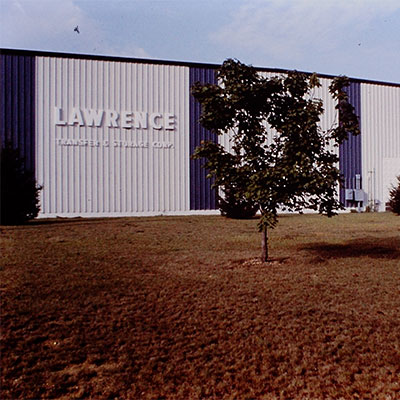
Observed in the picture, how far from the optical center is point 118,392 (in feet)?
11.8

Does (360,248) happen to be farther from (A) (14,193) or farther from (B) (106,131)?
(B) (106,131)

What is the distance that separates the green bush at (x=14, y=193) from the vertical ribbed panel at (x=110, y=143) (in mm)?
5301

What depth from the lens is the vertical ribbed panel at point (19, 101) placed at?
21750 mm

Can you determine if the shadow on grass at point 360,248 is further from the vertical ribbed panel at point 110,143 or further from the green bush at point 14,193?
the vertical ribbed panel at point 110,143

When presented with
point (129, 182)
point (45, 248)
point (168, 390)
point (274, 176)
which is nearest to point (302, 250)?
point (274, 176)

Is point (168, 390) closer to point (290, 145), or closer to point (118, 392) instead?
point (118, 392)

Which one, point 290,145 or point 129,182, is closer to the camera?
point 290,145

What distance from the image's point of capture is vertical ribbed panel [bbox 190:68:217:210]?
946 inches

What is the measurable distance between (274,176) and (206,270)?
236cm

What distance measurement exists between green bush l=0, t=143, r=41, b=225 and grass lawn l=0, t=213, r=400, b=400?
239 inches

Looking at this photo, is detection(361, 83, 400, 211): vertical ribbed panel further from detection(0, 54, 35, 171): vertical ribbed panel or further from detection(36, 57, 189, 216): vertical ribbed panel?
detection(0, 54, 35, 171): vertical ribbed panel

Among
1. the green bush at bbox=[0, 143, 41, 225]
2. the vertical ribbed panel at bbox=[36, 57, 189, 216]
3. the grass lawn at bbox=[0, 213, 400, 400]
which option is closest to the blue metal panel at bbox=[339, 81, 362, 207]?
the vertical ribbed panel at bbox=[36, 57, 189, 216]

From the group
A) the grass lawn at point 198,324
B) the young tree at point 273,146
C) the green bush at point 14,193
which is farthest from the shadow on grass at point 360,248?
the green bush at point 14,193

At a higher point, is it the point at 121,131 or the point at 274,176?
the point at 121,131
